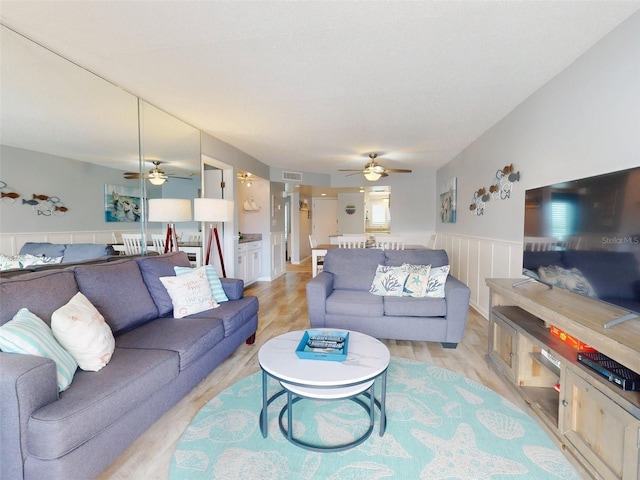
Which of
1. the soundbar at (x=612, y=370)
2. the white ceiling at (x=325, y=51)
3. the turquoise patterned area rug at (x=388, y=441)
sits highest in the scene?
the white ceiling at (x=325, y=51)

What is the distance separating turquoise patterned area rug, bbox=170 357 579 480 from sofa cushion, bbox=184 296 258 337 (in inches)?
→ 18.4

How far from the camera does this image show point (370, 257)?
329 centimetres

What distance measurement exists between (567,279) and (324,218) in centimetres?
823

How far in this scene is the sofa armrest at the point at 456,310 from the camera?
2.57 metres

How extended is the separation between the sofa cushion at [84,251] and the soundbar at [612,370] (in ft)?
10.5

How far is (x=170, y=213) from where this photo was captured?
3.15 meters

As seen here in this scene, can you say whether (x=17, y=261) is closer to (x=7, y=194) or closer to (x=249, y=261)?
(x=7, y=194)

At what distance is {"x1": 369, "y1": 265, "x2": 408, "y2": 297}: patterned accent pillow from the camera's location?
9.62 ft

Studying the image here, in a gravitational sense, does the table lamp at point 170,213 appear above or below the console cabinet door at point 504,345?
above

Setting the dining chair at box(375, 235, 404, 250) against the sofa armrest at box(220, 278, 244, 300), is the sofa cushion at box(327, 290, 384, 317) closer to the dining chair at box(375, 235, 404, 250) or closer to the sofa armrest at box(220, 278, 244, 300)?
the sofa armrest at box(220, 278, 244, 300)

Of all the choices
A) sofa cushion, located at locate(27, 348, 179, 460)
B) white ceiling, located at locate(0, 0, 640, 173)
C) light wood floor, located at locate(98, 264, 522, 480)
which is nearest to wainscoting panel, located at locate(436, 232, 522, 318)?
light wood floor, located at locate(98, 264, 522, 480)

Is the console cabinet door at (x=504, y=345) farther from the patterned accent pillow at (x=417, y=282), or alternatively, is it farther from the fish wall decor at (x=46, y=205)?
the fish wall decor at (x=46, y=205)

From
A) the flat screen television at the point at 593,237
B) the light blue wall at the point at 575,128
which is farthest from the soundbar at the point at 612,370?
the light blue wall at the point at 575,128

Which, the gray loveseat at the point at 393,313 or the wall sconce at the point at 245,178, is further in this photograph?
the wall sconce at the point at 245,178
